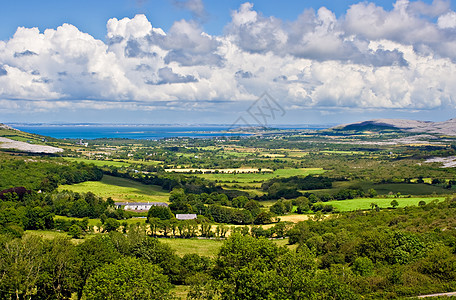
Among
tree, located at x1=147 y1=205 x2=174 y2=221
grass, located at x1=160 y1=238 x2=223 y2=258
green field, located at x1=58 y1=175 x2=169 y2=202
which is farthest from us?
green field, located at x1=58 y1=175 x2=169 y2=202

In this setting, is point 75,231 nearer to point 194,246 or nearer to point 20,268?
point 194,246

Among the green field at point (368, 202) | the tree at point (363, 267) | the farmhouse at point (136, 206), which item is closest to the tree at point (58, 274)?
the tree at point (363, 267)

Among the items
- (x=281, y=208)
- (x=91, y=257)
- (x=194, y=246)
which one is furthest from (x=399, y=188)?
(x=91, y=257)

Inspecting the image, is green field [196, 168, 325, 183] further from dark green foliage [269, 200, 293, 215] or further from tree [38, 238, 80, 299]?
tree [38, 238, 80, 299]

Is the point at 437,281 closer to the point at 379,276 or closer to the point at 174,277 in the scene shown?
the point at 379,276

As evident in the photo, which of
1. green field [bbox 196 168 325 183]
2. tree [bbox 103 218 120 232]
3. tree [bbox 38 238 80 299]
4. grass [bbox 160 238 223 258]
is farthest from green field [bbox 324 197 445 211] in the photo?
tree [bbox 38 238 80 299]

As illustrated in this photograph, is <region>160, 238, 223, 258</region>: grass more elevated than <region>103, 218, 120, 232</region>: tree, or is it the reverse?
<region>103, 218, 120, 232</region>: tree
